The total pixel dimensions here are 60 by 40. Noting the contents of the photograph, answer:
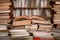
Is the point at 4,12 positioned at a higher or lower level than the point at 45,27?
higher

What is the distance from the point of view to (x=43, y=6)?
2.69 metres

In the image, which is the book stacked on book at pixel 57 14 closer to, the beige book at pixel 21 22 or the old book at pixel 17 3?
the beige book at pixel 21 22

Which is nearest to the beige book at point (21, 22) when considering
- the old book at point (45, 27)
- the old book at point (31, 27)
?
the old book at point (31, 27)

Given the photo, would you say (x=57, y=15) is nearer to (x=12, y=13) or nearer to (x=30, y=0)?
(x=30, y=0)

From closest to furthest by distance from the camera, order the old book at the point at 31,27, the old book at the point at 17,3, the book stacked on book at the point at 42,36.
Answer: the book stacked on book at the point at 42,36, the old book at the point at 31,27, the old book at the point at 17,3

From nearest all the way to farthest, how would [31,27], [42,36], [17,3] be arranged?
A: 1. [42,36]
2. [31,27]
3. [17,3]

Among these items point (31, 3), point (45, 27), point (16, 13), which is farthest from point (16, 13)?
point (45, 27)

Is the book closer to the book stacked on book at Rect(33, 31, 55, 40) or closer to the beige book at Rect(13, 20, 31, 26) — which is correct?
the beige book at Rect(13, 20, 31, 26)

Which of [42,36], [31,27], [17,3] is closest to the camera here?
[42,36]

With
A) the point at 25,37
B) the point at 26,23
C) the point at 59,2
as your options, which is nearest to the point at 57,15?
the point at 59,2

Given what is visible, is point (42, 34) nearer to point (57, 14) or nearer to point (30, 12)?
point (57, 14)

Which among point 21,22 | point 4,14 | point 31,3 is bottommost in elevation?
point 21,22

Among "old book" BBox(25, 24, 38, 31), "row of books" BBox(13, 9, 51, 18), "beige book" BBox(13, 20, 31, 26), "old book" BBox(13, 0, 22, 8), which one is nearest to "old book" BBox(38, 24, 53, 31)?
"old book" BBox(25, 24, 38, 31)

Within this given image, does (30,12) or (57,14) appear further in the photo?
(30,12)
